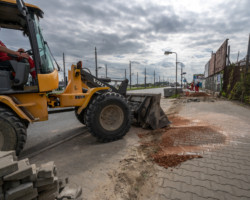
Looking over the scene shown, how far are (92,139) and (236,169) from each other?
10.8 ft

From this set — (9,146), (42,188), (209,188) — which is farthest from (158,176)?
(9,146)

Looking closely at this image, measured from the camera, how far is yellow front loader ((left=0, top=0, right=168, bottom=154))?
303 cm

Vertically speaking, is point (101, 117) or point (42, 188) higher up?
point (101, 117)

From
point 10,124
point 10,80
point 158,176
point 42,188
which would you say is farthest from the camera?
point 10,80

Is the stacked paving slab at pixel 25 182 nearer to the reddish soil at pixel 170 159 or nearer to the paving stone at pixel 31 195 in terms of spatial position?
the paving stone at pixel 31 195

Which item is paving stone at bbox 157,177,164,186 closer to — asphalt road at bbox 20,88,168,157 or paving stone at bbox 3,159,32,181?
paving stone at bbox 3,159,32,181

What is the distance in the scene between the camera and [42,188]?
1.88 m

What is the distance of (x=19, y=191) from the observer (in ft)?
5.46

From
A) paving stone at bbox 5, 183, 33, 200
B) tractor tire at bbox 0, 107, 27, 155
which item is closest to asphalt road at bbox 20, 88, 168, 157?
tractor tire at bbox 0, 107, 27, 155

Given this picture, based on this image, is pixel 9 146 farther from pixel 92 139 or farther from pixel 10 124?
pixel 92 139

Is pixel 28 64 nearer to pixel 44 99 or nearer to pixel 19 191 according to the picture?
pixel 44 99

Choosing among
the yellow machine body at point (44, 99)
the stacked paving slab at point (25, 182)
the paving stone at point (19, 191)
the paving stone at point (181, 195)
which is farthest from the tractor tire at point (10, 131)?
the paving stone at point (181, 195)

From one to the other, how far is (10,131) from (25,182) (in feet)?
5.33

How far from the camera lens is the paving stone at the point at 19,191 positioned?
1.62 meters
